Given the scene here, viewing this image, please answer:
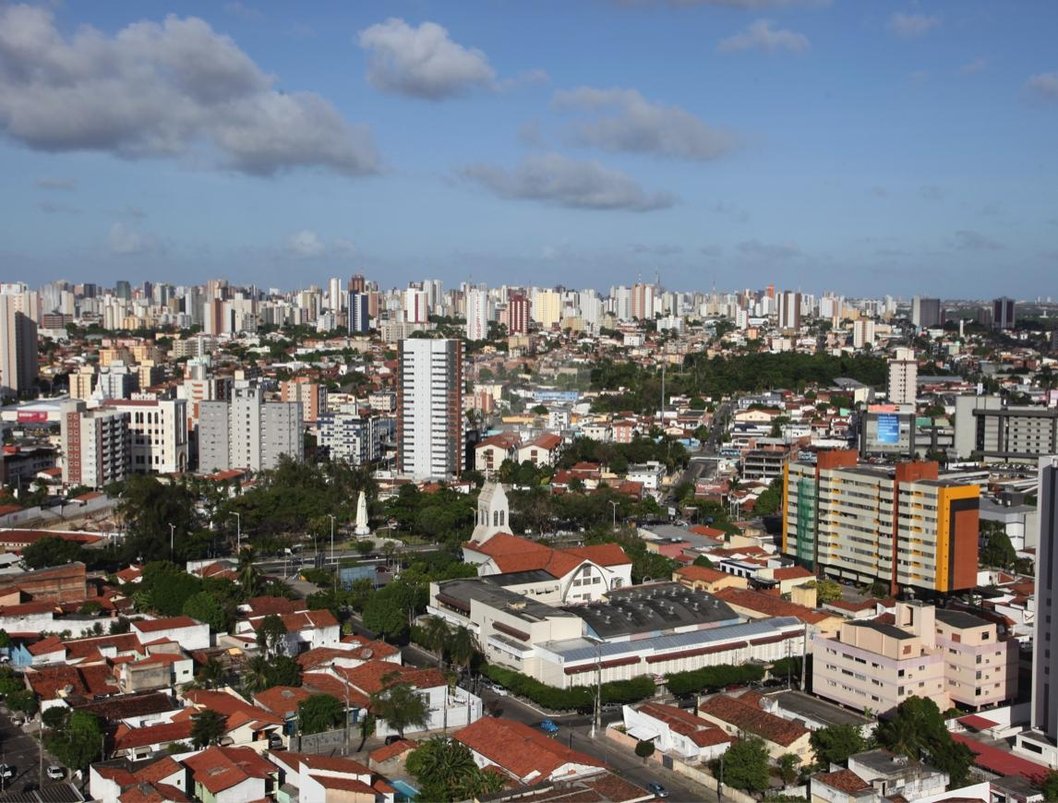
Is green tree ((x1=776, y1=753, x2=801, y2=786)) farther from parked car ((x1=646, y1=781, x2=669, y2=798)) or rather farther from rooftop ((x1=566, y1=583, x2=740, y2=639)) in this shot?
rooftop ((x1=566, y1=583, x2=740, y2=639))

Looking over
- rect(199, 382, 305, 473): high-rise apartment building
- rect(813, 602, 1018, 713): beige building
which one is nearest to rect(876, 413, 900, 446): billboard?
rect(199, 382, 305, 473): high-rise apartment building

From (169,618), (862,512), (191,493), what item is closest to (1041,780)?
(862,512)

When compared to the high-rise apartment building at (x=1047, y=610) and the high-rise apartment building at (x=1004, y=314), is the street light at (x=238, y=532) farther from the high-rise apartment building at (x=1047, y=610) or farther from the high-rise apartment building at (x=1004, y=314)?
the high-rise apartment building at (x=1004, y=314)

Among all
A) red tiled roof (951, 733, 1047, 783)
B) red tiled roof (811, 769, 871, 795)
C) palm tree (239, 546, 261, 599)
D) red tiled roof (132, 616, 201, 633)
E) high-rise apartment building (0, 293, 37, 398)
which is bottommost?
red tiled roof (951, 733, 1047, 783)

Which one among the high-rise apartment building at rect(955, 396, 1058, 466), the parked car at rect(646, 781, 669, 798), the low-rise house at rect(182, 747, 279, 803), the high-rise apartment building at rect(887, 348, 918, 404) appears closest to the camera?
the low-rise house at rect(182, 747, 279, 803)

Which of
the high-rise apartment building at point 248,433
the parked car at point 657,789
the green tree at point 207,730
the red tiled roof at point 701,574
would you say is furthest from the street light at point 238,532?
the parked car at point 657,789

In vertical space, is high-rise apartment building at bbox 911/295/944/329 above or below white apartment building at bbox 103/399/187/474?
above
